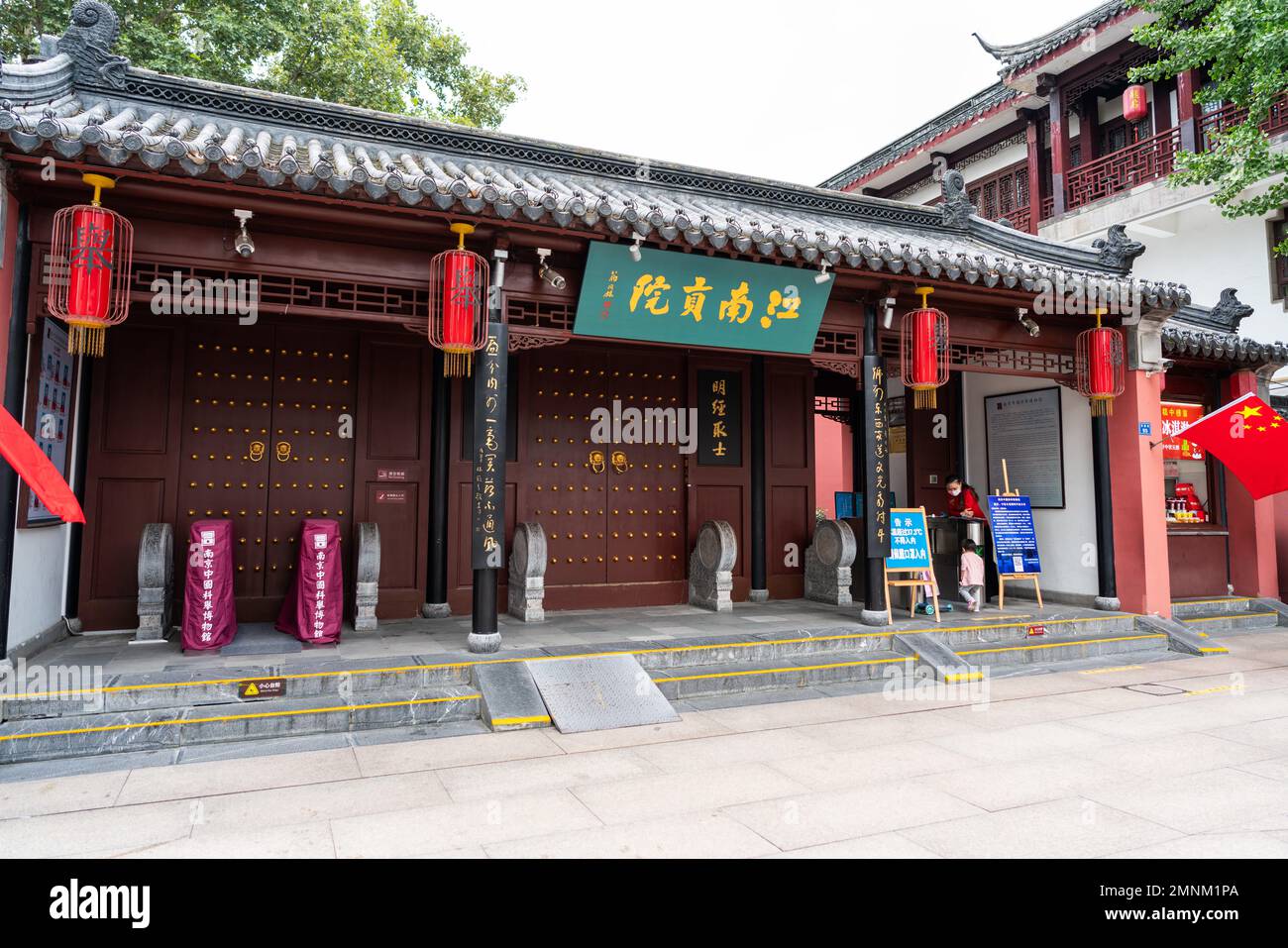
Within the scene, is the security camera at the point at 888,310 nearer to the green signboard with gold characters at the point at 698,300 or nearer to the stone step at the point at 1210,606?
the green signboard with gold characters at the point at 698,300

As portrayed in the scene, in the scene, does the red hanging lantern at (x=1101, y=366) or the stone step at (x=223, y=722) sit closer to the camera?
the stone step at (x=223, y=722)

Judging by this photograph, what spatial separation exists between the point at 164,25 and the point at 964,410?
14.3 m

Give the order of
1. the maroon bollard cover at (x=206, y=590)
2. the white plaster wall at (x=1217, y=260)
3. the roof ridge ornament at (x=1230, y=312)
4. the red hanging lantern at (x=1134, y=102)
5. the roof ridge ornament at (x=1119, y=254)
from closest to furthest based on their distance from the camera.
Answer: the maroon bollard cover at (x=206, y=590), the roof ridge ornament at (x=1119, y=254), the roof ridge ornament at (x=1230, y=312), the white plaster wall at (x=1217, y=260), the red hanging lantern at (x=1134, y=102)

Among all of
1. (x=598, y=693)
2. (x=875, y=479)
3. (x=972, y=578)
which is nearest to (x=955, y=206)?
(x=875, y=479)

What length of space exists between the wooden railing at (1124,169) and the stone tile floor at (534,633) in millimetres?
9129

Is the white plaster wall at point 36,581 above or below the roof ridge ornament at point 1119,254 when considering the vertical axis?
below

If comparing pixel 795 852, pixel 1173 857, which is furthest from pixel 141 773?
pixel 1173 857

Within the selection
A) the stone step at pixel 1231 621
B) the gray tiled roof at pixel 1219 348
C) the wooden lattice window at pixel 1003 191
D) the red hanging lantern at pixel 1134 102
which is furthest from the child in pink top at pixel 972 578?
the wooden lattice window at pixel 1003 191

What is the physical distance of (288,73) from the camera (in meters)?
14.1

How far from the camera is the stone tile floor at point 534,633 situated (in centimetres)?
537

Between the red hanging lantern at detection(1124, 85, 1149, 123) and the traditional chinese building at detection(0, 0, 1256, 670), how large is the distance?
18.9ft

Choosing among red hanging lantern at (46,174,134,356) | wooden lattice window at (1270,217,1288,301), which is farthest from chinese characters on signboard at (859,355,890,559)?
wooden lattice window at (1270,217,1288,301)

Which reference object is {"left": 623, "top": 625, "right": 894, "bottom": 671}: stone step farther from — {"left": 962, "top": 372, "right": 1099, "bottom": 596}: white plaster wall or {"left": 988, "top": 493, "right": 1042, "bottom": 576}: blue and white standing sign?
{"left": 962, "top": 372, "right": 1099, "bottom": 596}: white plaster wall

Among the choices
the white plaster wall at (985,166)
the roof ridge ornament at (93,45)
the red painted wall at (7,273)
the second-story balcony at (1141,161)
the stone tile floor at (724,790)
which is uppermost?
the white plaster wall at (985,166)
